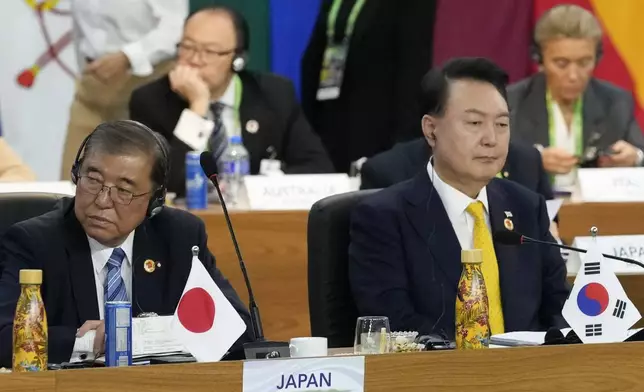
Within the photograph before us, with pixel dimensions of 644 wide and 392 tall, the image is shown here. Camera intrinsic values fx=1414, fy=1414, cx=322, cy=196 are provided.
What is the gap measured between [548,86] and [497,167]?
8.91 feet

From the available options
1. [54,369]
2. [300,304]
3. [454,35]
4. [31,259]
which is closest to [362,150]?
[454,35]

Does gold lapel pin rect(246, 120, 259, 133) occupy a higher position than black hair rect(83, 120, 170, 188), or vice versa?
gold lapel pin rect(246, 120, 259, 133)

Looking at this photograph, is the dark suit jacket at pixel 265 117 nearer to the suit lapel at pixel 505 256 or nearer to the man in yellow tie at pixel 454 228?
the man in yellow tie at pixel 454 228

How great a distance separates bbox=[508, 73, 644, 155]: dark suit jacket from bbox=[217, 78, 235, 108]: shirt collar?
4.12 ft

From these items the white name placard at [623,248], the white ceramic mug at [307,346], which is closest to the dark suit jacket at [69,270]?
the white ceramic mug at [307,346]

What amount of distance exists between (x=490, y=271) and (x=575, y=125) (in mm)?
2798

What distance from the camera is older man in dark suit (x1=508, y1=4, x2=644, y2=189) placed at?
6375 mm

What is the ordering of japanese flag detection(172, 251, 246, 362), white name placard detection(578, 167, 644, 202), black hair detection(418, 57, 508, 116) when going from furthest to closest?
1. white name placard detection(578, 167, 644, 202)
2. black hair detection(418, 57, 508, 116)
3. japanese flag detection(172, 251, 246, 362)

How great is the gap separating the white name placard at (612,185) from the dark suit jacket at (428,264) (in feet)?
5.25

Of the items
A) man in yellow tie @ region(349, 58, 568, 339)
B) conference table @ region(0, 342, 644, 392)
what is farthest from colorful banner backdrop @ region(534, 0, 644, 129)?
conference table @ region(0, 342, 644, 392)

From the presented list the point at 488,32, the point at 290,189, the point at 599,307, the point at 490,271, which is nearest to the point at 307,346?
the point at 599,307

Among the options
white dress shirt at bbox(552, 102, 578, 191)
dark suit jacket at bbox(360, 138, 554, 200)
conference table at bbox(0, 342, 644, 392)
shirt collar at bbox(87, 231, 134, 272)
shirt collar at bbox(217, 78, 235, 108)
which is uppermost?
shirt collar at bbox(217, 78, 235, 108)

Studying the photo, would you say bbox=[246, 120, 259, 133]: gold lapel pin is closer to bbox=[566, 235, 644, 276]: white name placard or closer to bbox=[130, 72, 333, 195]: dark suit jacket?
bbox=[130, 72, 333, 195]: dark suit jacket

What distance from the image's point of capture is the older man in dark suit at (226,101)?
5797mm
